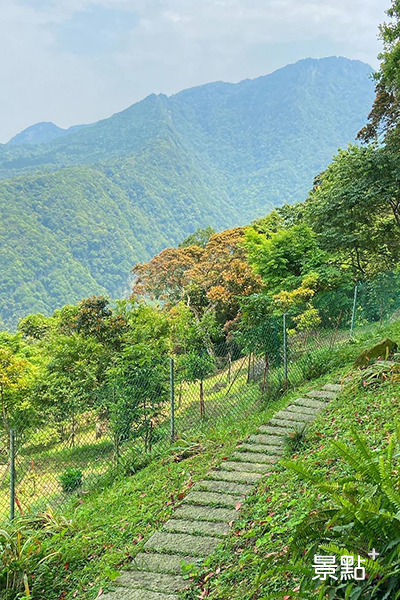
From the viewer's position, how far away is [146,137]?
636 feet

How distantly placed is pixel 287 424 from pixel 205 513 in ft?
7.26

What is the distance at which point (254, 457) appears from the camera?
5.47 m

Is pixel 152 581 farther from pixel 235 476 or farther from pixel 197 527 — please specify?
pixel 235 476

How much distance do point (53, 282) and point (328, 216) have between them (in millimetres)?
78466

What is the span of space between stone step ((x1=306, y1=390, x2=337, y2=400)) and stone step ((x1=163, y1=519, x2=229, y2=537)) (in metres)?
3.35

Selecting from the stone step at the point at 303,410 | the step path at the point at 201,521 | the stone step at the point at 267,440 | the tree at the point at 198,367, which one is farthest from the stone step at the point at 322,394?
the tree at the point at 198,367

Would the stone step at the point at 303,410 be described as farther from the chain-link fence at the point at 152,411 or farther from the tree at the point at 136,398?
the tree at the point at 136,398

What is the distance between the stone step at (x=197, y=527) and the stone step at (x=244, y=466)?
3.35 feet

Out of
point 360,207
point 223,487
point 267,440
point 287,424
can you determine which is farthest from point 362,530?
point 360,207

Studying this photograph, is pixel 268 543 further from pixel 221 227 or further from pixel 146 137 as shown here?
pixel 146 137

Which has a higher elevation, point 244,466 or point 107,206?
point 107,206

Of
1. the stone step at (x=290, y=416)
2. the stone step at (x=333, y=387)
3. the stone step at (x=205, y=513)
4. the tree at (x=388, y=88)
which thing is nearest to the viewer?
the stone step at (x=205, y=513)

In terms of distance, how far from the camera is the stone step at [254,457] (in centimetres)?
533

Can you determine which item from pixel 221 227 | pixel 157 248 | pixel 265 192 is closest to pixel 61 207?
pixel 157 248
